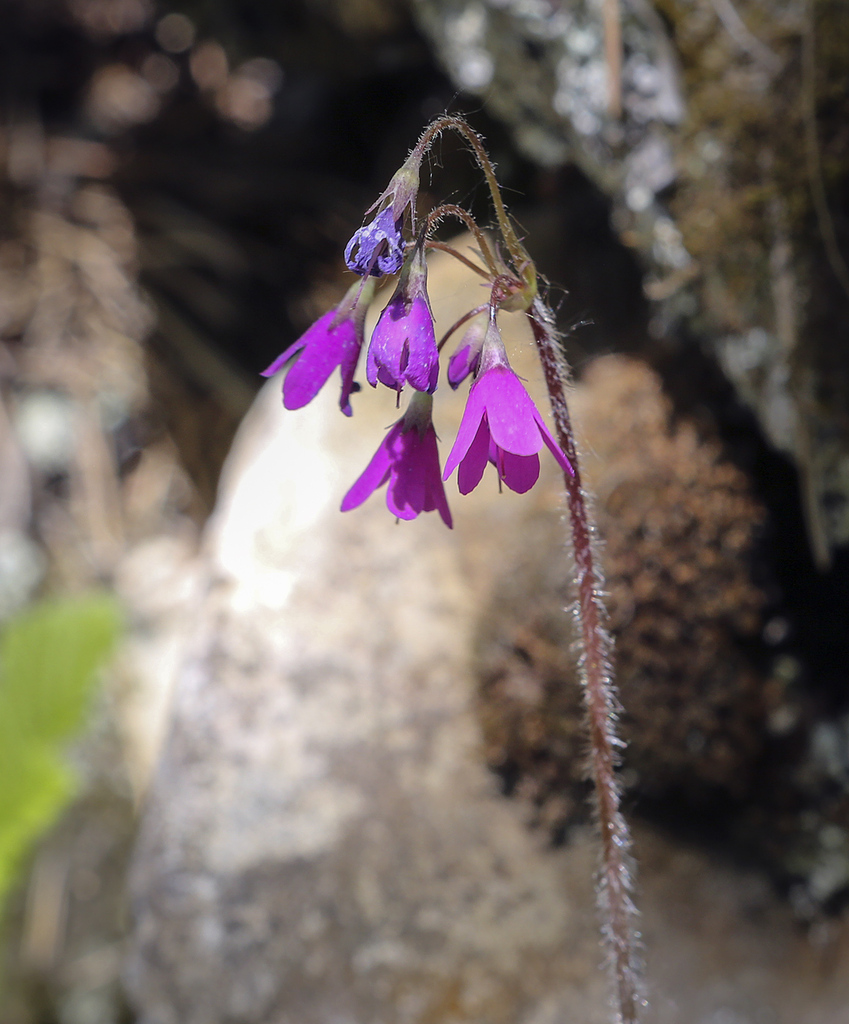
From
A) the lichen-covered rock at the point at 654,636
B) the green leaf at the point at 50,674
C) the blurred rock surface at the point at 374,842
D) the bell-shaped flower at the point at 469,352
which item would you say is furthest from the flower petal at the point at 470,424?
the green leaf at the point at 50,674

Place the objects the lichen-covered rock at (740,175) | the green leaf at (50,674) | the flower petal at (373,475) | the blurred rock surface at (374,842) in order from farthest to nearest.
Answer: the green leaf at (50,674) < the blurred rock surface at (374,842) < the lichen-covered rock at (740,175) < the flower petal at (373,475)

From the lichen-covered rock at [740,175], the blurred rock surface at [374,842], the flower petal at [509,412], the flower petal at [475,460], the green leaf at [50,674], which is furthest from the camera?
the green leaf at [50,674]

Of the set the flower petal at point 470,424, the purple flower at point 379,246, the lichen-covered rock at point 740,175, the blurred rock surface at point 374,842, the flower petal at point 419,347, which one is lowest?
the blurred rock surface at point 374,842

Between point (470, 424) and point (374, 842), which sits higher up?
point (470, 424)

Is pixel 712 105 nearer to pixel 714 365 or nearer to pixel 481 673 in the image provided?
pixel 714 365

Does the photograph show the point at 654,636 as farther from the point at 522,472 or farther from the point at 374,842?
the point at 522,472

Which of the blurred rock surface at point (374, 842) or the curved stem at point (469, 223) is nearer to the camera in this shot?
the curved stem at point (469, 223)

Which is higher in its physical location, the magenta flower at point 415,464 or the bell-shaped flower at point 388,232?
the bell-shaped flower at point 388,232

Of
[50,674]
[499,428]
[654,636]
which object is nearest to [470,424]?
[499,428]

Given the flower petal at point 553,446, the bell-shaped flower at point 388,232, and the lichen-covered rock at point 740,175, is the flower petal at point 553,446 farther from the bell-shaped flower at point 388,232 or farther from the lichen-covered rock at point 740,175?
the lichen-covered rock at point 740,175
